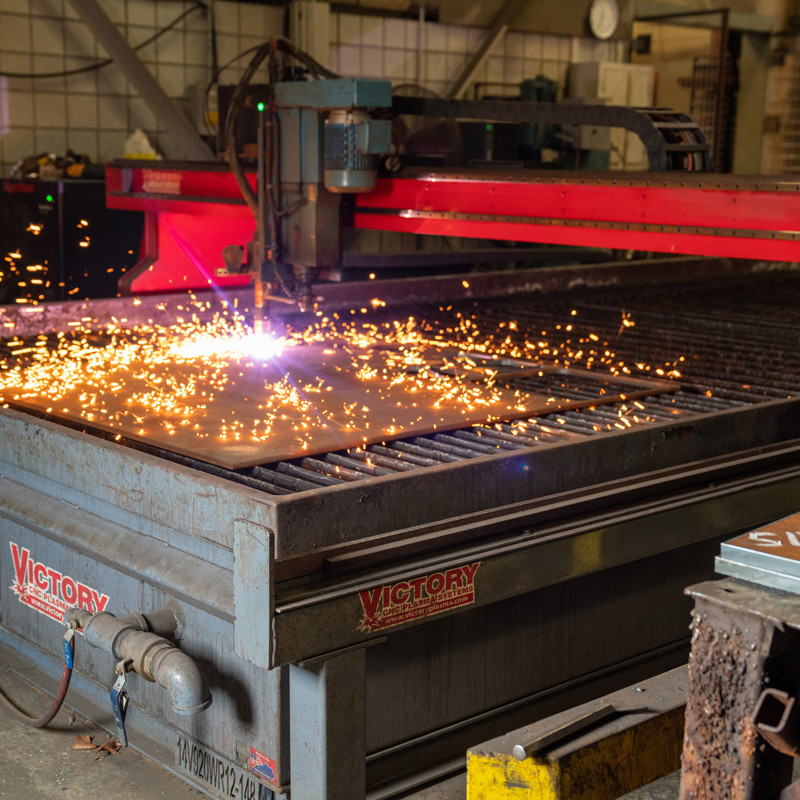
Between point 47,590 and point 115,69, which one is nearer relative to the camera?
point 47,590

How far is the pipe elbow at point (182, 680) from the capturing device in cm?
160

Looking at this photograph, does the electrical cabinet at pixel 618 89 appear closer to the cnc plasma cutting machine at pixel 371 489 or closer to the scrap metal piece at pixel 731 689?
the cnc plasma cutting machine at pixel 371 489

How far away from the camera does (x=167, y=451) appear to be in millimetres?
1812

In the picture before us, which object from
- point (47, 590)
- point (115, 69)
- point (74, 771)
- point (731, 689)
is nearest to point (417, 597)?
point (731, 689)

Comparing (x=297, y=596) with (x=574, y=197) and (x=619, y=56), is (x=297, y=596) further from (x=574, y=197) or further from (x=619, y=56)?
(x=619, y=56)

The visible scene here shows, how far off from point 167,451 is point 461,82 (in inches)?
208

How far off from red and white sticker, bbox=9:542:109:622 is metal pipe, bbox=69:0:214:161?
356cm

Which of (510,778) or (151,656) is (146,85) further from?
(510,778)

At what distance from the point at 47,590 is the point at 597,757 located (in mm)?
1278

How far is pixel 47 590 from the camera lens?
6.91 ft

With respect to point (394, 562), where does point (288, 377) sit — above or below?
above

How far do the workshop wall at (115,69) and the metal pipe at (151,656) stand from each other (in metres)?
4.18

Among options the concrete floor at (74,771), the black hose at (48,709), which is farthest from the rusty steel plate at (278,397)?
the concrete floor at (74,771)

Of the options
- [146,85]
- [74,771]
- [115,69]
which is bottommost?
[74,771]
